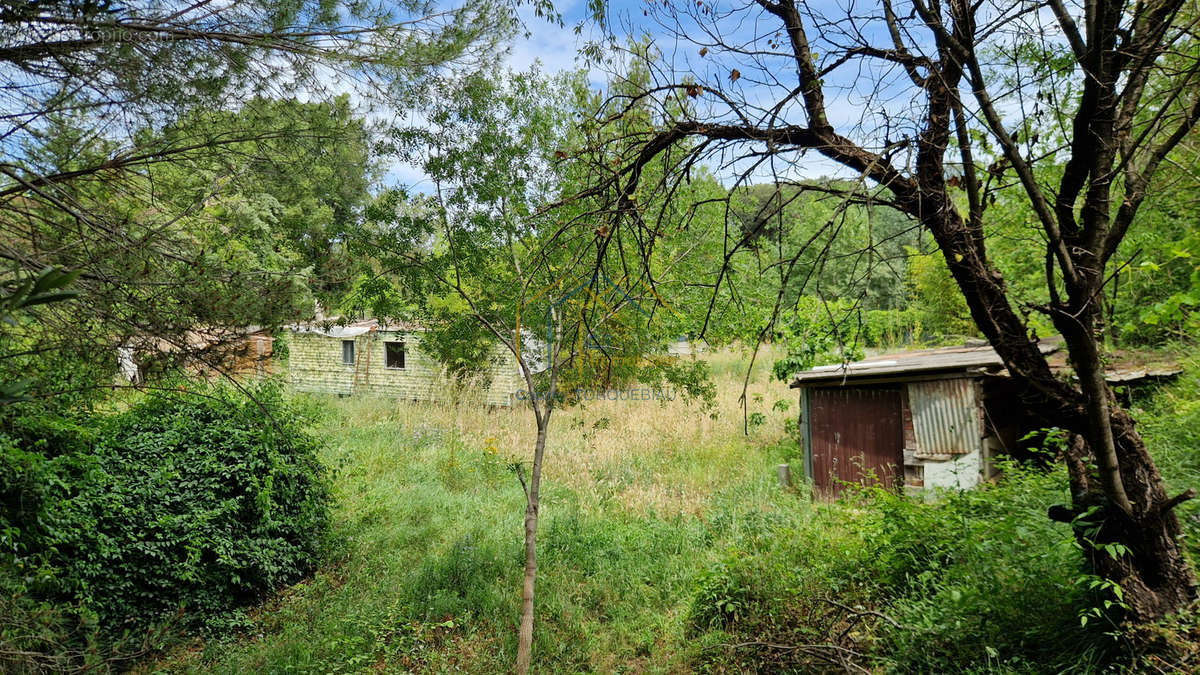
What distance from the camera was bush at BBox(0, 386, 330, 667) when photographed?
13.4 ft

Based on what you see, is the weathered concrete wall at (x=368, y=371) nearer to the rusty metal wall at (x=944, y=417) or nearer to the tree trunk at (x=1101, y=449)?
the rusty metal wall at (x=944, y=417)

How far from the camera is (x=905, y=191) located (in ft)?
7.59

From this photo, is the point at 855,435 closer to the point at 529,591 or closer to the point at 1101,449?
the point at 529,591

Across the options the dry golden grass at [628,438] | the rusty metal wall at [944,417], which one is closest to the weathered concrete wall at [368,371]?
the dry golden grass at [628,438]

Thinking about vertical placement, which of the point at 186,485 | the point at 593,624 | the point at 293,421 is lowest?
the point at 593,624

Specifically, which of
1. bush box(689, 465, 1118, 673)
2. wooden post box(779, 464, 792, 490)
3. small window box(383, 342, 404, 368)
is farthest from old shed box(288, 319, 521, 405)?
bush box(689, 465, 1118, 673)

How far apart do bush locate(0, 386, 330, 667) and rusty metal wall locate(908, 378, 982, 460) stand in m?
6.42

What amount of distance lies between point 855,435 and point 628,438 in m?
3.55

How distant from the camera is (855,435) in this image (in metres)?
7.62

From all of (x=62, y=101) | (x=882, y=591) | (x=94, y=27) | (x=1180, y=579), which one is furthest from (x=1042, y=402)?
(x=62, y=101)

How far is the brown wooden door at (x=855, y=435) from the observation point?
7328mm

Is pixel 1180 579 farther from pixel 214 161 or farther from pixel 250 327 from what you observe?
pixel 214 161

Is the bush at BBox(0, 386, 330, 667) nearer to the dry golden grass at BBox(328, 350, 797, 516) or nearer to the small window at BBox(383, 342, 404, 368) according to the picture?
the dry golden grass at BBox(328, 350, 797, 516)

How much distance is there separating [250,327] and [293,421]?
2542mm
